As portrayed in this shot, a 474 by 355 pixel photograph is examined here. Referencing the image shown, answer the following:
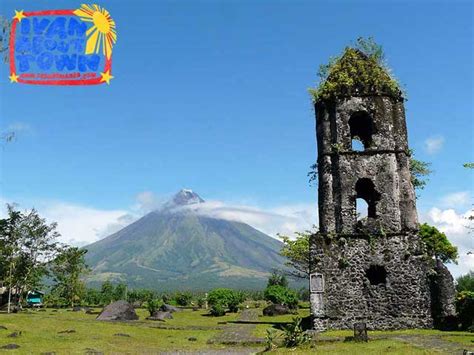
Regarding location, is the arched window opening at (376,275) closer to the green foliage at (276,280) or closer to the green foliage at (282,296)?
the green foliage at (282,296)

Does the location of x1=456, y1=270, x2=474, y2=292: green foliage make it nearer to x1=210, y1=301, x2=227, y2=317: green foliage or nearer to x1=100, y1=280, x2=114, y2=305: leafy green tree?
x1=210, y1=301, x2=227, y2=317: green foliage

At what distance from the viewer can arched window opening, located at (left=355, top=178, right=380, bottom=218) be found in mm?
23047

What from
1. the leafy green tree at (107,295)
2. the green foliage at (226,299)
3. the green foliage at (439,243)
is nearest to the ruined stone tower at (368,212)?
the green foliage at (226,299)

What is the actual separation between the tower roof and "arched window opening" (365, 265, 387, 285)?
27.3 ft

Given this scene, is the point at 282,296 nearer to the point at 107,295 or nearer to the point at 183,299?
the point at 183,299

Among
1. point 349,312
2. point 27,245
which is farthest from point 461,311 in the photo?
point 27,245

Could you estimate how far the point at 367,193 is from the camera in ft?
77.9

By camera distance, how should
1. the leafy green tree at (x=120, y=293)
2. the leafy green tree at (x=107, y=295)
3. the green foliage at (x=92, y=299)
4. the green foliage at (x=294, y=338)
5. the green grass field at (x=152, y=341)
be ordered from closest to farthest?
the green grass field at (x=152, y=341) < the green foliage at (x=294, y=338) < the green foliage at (x=92, y=299) < the leafy green tree at (x=107, y=295) < the leafy green tree at (x=120, y=293)

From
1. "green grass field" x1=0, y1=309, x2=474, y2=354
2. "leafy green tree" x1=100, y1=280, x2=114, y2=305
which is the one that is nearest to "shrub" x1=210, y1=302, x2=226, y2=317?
"green grass field" x1=0, y1=309, x2=474, y2=354

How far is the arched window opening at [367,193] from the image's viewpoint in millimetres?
23047

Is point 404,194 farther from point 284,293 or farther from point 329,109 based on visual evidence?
point 284,293

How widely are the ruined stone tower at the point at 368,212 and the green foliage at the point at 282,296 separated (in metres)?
21.3

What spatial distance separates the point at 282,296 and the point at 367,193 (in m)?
22.6

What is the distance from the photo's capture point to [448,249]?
46.2m
